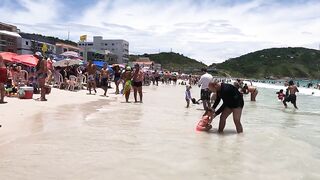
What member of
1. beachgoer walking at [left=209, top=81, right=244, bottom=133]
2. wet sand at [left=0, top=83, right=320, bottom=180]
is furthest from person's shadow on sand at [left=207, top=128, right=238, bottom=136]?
beachgoer walking at [left=209, top=81, right=244, bottom=133]

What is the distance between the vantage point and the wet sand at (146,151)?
5.27m

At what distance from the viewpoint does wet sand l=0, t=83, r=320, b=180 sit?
17.3 feet

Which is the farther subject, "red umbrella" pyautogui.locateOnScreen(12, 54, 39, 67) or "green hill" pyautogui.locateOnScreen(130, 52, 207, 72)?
"green hill" pyautogui.locateOnScreen(130, 52, 207, 72)

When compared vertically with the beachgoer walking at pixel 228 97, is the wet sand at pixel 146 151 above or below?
below

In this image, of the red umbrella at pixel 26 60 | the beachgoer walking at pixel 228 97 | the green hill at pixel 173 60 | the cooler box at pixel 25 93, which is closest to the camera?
the beachgoer walking at pixel 228 97

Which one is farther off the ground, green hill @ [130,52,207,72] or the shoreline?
green hill @ [130,52,207,72]

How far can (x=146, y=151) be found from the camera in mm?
6484

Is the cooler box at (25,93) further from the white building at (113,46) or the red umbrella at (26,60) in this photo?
the white building at (113,46)

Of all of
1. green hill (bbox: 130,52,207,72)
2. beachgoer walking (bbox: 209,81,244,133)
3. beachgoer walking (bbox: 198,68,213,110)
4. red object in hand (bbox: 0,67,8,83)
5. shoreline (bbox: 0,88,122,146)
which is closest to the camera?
shoreline (bbox: 0,88,122,146)

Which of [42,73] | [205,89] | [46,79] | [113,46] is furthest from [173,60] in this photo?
[205,89]

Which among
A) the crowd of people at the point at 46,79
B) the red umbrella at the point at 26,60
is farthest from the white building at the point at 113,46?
the red umbrella at the point at 26,60

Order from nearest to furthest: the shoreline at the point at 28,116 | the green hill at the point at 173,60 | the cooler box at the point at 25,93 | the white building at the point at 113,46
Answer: the shoreline at the point at 28,116
the cooler box at the point at 25,93
the white building at the point at 113,46
the green hill at the point at 173,60

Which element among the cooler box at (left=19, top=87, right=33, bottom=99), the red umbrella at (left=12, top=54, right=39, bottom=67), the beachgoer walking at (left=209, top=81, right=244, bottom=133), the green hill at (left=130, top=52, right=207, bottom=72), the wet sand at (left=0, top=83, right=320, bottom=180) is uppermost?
the green hill at (left=130, top=52, right=207, bottom=72)

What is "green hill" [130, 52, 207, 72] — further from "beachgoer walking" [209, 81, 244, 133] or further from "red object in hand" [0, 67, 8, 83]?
"beachgoer walking" [209, 81, 244, 133]
